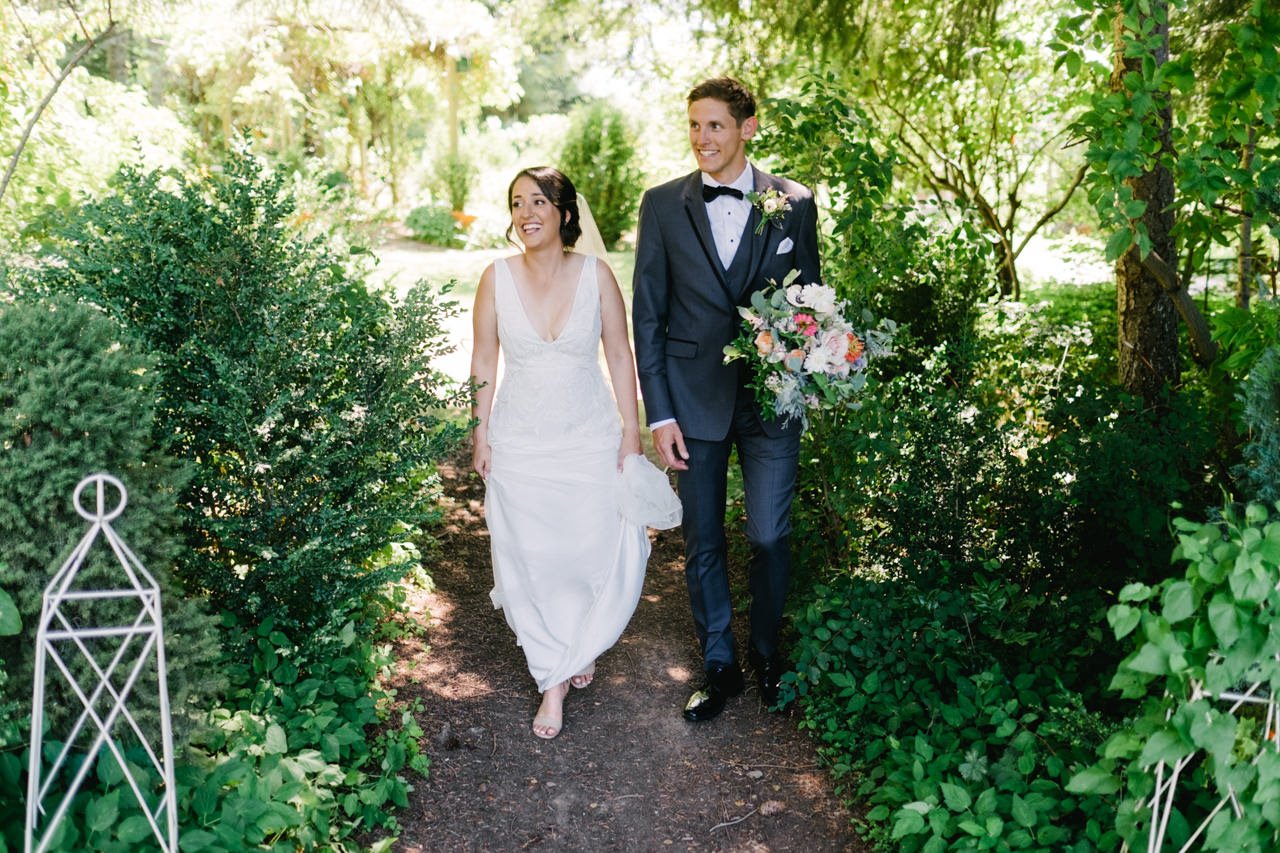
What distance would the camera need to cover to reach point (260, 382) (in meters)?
3.17

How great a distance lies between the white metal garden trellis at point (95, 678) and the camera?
203 centimetres

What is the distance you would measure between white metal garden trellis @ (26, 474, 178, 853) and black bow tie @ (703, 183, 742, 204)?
2.17 meters

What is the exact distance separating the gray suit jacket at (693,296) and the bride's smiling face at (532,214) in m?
0.35

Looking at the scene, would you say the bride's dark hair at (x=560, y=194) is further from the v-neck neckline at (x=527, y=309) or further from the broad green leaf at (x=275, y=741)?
the broad green leaf at (x=275, y=741)

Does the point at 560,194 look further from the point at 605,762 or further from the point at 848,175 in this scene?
the point at 605,762

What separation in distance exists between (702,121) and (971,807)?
93.8 inches

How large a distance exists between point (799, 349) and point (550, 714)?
62.7 inches

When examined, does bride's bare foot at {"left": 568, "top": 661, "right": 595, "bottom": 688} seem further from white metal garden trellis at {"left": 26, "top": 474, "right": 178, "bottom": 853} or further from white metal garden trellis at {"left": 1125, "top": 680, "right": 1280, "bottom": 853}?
white metal garden trellis at {"left": 1125, "top": 680, "right": 1280, "bottom": 853}

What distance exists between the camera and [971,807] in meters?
2.87

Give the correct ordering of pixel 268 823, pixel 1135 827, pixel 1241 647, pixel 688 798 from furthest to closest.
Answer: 1. pixel 688 798
2. pixel 268 823
3. pixel 1135 827
4. pixel 1241 647

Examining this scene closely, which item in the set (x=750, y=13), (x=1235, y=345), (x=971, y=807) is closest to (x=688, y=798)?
(x=971, y=807)

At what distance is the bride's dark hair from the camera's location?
3.70m

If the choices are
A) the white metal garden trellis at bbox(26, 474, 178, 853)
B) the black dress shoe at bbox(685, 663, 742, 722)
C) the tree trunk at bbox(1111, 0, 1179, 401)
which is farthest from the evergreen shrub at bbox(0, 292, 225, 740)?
the tree trunk at bbox(1111, 0, 1179, 401)

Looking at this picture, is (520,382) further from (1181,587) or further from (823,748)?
(1181,587)
